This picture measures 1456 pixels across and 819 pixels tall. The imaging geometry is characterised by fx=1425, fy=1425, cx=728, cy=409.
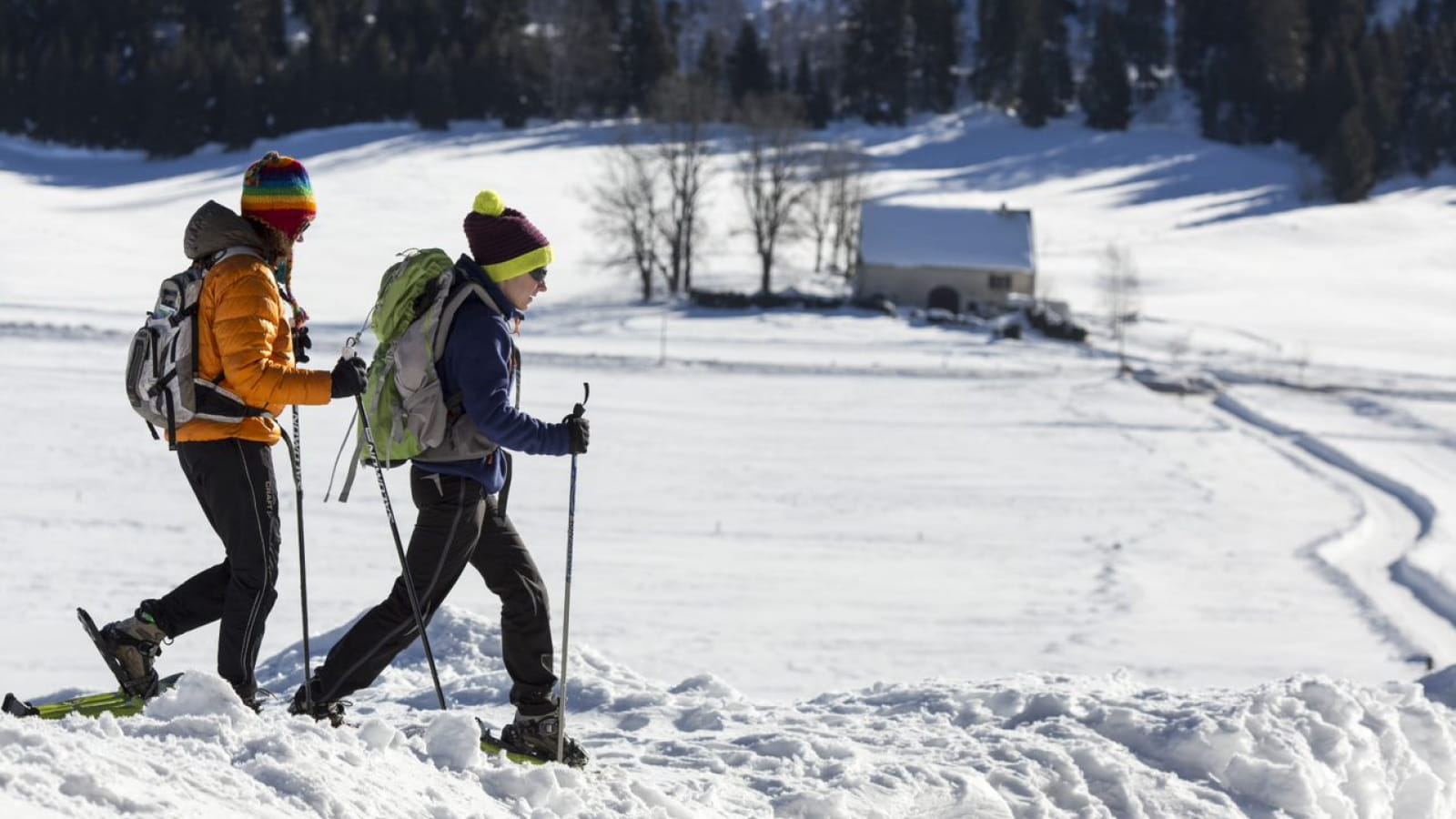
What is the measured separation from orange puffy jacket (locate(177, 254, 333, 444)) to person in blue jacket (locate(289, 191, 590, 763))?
423mm

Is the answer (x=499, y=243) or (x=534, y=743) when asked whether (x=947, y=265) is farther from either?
(x=499, y=243)

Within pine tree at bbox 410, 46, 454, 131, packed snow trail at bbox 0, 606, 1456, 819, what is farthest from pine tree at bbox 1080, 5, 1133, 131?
packed snow trail at bbox 0, 606, 1456, 819

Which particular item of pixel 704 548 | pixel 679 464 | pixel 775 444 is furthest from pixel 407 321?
pixel 775 444

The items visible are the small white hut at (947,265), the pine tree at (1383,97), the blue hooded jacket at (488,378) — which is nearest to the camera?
the blue hooded jacket at (488,378)

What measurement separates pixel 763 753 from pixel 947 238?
159ft

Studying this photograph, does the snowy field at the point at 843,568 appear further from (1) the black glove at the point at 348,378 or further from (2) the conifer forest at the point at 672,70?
(2) the conifer forest at the point at 672,70

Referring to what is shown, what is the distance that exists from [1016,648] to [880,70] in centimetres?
8009

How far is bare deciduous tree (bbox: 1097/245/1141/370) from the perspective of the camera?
44625mm

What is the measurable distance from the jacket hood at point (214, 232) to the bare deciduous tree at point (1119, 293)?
1505 inches

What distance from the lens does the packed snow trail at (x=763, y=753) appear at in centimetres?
346

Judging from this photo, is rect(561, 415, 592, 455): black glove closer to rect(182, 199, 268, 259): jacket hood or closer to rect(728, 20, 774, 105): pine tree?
rect(182, 199, 268, 259): jacket hood

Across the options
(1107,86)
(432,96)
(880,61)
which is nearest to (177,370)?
(432,96)

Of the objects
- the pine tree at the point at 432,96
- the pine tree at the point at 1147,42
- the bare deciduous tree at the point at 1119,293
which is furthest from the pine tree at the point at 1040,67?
the bare deciduous tree at the point at 1119,293

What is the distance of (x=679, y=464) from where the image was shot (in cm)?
2130
